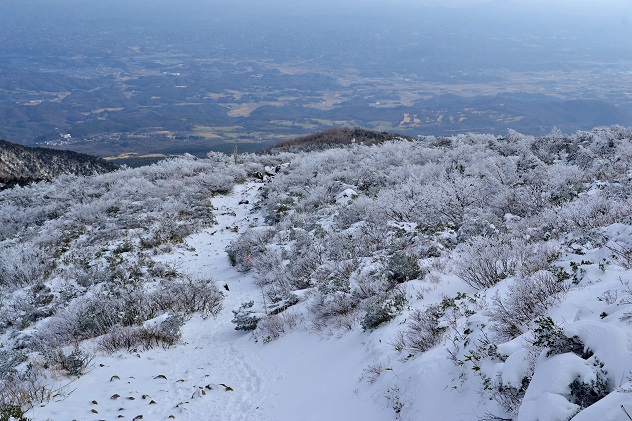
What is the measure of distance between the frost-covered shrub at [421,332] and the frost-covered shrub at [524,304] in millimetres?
759

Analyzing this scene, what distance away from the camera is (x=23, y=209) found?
21.7 meters

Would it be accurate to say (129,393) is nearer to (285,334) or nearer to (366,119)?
(285,334)

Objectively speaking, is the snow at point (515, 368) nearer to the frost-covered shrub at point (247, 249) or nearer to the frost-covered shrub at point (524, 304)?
the frost-covered shrub at point (524, 304)

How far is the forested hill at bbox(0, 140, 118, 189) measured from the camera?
37906 millimetres

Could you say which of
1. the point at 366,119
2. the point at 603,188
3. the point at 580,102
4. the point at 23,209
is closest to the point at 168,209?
the point at 23,209

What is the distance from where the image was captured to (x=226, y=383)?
701 centimetres

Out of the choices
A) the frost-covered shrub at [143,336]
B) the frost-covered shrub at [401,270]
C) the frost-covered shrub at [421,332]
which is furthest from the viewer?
the frost-covered shrub at [401,270]

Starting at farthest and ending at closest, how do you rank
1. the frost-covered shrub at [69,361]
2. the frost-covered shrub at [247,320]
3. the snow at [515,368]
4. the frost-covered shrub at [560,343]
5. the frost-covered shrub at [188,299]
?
the frost-covered shrub at [188,299], the frost-covered shrub at [247,320], the frost-covered shrub at [69,361], the snow at [515,368], the frost-covered shrub at [560,343]

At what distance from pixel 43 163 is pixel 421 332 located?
44150mm

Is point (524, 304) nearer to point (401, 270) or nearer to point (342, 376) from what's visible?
point (342, 376)

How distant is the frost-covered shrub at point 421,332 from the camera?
5.44 m

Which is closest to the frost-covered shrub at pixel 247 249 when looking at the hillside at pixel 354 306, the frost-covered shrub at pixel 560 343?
the hillside at pixel 354 306

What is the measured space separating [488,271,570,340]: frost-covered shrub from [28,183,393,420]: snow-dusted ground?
155 centimetres

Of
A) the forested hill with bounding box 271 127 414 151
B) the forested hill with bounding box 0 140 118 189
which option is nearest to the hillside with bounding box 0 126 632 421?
the forested hill with bounding box 0 140 118 189
